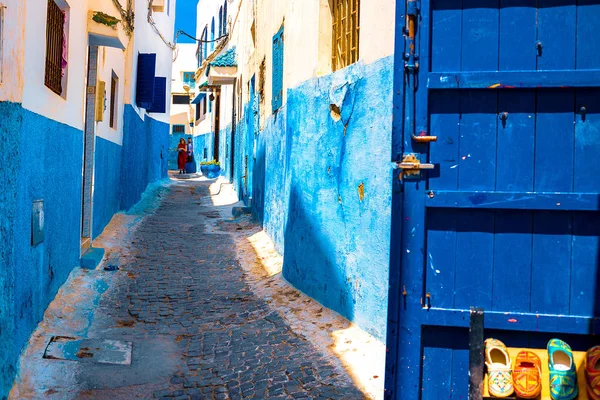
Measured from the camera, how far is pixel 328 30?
23.5 ft

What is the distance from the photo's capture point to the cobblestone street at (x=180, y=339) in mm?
4984

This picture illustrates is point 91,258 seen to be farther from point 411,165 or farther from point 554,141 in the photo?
point 554,141

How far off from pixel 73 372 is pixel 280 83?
5.81 metres

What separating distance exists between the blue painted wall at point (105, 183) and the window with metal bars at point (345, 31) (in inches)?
171

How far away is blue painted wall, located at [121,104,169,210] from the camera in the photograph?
1377cm

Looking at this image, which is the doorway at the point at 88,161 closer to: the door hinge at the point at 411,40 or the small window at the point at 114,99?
the small window at the point at 114,99

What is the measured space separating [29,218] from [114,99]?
7.03 metres

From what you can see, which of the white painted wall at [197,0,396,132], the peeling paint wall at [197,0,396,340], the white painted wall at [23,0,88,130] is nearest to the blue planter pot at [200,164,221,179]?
the white painted wall at [197,0,396,132]

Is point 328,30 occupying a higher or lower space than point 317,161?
higher

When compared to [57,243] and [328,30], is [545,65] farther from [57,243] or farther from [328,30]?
[57,243]

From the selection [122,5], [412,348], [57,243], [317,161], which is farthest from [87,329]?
[122,5]

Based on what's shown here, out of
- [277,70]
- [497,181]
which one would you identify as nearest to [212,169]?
[277,70]

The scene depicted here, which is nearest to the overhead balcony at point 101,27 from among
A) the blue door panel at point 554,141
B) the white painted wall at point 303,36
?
the white painted wall at point 303,36

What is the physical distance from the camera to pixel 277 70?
33.6ft
